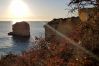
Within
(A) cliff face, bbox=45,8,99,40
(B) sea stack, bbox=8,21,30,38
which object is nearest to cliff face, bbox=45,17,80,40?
(A) cliff face, bbox=45,8,99,40

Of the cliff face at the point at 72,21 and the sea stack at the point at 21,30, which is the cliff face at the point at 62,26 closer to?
the cliff face at the point at 72,21

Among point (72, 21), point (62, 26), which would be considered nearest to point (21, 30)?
point (62, 26)

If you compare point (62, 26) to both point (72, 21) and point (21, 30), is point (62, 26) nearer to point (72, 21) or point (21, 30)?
point (72, 21)

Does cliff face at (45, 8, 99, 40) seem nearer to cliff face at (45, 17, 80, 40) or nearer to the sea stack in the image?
cliff face at (45, 17, 80, 40)

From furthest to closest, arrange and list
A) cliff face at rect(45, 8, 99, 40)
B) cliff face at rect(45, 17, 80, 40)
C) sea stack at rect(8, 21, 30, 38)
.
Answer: sea stack at rect(8, 21, 30, 38), cliff face at rect(45, 17, 80, 40), cliff face at rect(45, 8, 99, 40)

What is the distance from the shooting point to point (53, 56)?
61.1 feet

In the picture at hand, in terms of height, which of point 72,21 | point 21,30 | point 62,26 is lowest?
point 21,30

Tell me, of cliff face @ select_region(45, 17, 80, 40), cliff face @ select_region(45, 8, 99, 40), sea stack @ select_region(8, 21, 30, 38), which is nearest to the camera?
cliff face @ select_region(45, 8, 99, 40)

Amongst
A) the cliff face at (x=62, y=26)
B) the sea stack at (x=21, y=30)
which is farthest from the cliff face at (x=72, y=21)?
the sea stack at (x=21, y=30)

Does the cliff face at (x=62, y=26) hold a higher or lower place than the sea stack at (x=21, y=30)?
higher

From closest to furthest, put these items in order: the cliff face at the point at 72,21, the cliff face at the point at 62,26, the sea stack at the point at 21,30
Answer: the cliff face at the point at 72,21, the cliff face at the point at 62,26, the sea stack at the point at 21,30

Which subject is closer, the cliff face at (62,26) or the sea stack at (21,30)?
the cliff face at (62,26)

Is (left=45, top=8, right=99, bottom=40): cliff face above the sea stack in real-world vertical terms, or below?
above

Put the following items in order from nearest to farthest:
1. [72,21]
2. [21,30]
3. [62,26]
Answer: [72,21]
[62,26]
[21,30]
